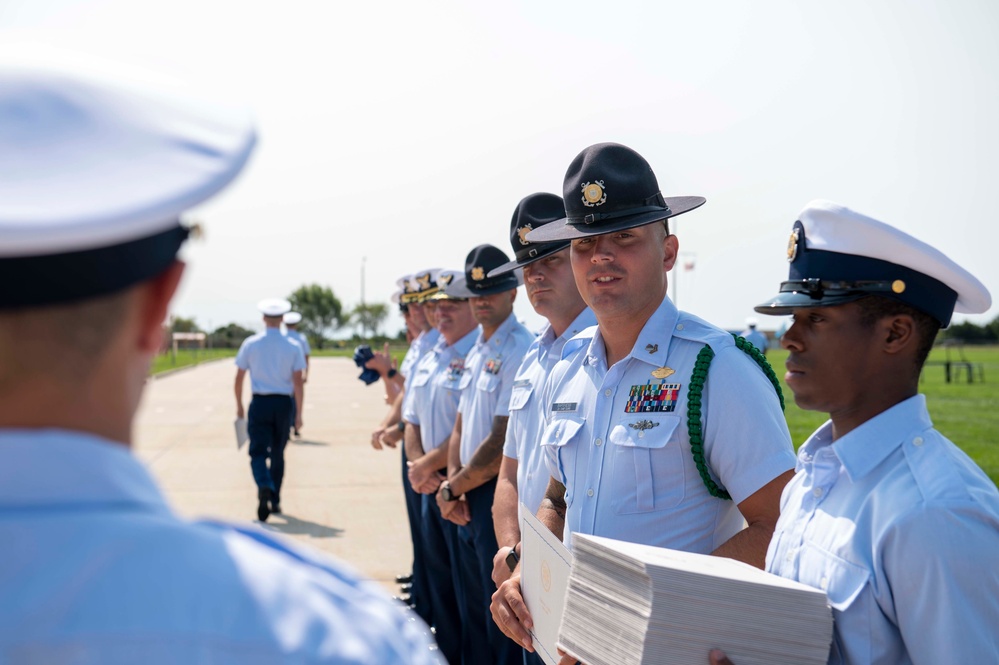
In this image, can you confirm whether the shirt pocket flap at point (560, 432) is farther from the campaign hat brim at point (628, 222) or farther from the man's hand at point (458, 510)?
the man's hand at point (458, 510)

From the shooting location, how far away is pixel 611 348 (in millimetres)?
3125

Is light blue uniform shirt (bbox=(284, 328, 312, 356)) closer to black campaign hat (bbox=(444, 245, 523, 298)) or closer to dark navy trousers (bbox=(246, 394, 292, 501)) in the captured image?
dark navy trousers (bbox=(246, 394, 292, 501))

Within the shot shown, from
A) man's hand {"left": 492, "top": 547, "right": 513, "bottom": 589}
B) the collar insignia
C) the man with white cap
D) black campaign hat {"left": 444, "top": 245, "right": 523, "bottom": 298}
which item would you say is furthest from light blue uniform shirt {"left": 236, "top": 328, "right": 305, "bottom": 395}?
the collar insignia

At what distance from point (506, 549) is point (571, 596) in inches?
47.9

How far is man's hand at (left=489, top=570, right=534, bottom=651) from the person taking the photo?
2964 millimetres

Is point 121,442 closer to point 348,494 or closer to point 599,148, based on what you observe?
point 599,148

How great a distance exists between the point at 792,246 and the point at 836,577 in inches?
31.2

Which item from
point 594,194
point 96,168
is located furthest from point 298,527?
point 96,168

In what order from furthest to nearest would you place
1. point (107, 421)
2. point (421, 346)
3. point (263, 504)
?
point (263, 504), point (421, 346), point (107, 421)

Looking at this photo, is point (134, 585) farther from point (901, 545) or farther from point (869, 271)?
point (869, 271)

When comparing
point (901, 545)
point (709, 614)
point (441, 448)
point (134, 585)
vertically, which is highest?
point (134, 585)

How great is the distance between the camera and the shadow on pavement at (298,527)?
27.8 ft

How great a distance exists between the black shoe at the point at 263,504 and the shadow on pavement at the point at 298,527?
0.07m

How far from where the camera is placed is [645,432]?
9.02 feet
